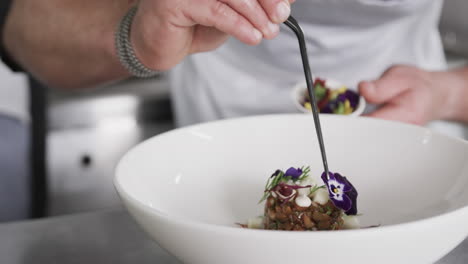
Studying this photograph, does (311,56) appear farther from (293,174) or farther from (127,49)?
(293,174)

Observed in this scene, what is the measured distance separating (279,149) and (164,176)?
0.18 m

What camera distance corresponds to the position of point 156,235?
1.80 ft

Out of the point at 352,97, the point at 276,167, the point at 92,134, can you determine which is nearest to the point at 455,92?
the point at 352,97

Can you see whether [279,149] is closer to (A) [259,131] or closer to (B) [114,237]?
(A) [259,131]

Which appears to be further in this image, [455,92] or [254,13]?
[455,92]

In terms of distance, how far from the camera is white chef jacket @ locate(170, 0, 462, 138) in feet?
4.01

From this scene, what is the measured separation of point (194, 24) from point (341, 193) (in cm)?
32

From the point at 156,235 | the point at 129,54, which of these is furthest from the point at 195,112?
the point at 156,235

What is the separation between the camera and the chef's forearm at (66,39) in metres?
1.12

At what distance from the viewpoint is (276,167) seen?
81 cm

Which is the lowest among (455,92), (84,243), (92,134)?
(92,134)

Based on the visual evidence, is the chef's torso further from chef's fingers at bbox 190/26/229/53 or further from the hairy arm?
chef's fingers at bbox 190/26/229/53

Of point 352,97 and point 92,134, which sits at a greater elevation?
point 352,97

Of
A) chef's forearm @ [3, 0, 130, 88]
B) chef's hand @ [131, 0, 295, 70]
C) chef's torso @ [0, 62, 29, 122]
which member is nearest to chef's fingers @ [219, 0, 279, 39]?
chef's hand @ [131, 0, 295, 70]
